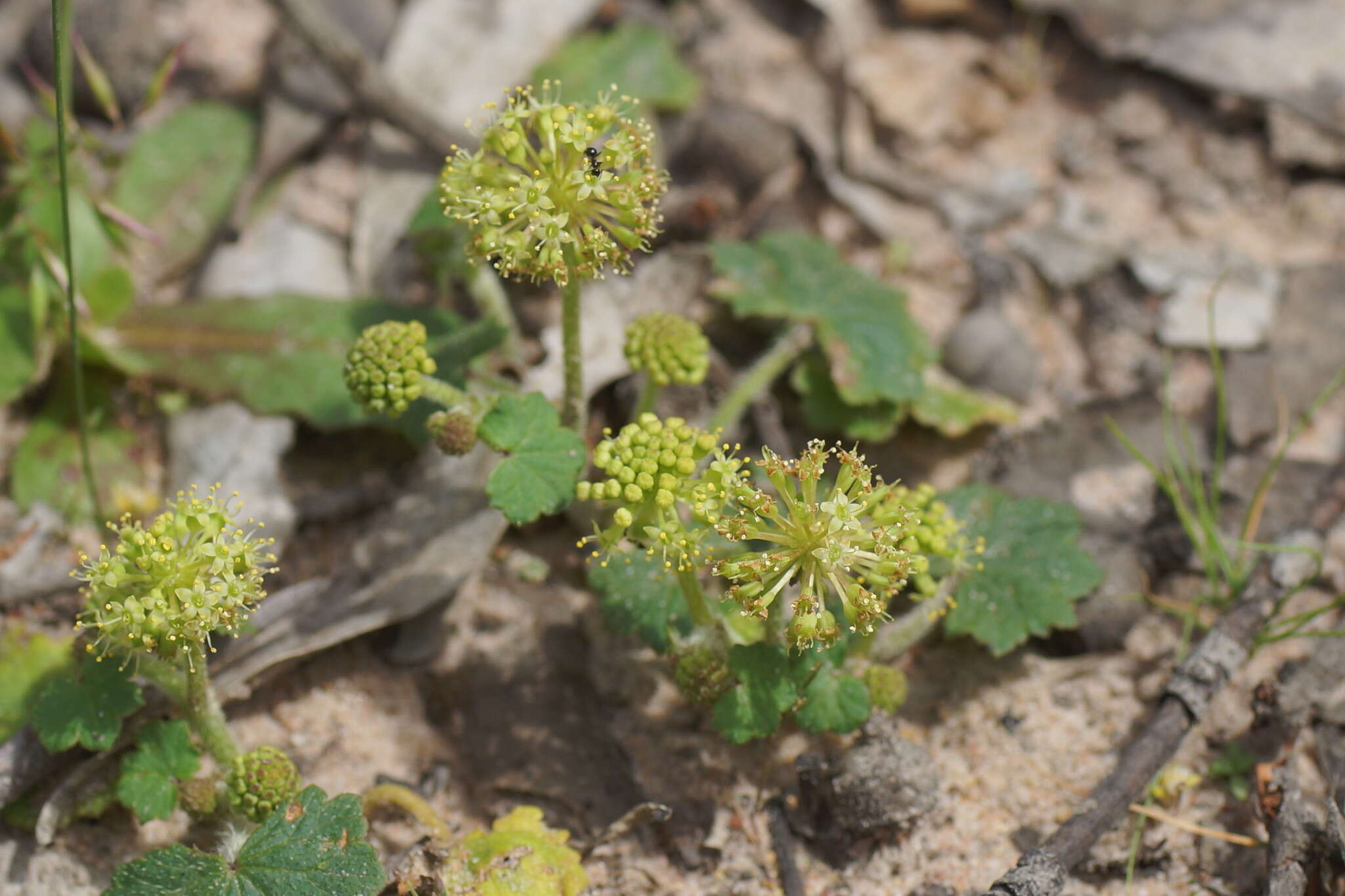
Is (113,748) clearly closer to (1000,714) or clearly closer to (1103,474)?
(1000,714)

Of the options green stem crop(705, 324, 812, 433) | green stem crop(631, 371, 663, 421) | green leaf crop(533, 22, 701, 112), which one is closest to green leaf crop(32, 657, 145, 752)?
green stem crop(631, 371, 663, 421)

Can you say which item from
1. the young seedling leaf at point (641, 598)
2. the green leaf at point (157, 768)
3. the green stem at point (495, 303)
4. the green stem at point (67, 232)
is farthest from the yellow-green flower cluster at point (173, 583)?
the green stem at point (495, 303)

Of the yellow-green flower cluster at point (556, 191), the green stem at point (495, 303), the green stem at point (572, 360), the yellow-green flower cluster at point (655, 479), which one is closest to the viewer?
the yellow-green flower cluster at point (655, 479)

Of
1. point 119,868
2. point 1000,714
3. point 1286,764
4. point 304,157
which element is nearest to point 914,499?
point 1000,714

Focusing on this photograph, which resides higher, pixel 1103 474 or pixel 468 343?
pixel 468 343

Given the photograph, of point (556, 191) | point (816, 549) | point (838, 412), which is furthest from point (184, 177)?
point (816, 549)

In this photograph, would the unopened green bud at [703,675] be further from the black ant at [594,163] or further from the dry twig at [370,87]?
the dry twig at [370,87]

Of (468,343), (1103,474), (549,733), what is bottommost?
(549,733)
